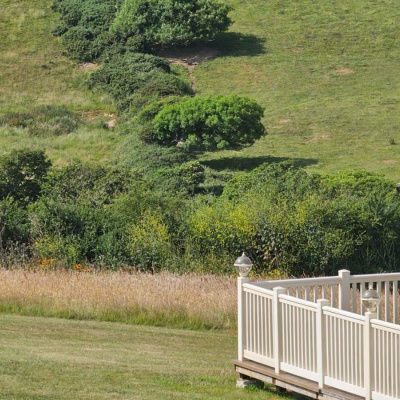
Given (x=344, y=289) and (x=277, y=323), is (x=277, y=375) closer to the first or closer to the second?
(x=277, y=323)

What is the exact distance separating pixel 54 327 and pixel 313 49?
57.8 metres

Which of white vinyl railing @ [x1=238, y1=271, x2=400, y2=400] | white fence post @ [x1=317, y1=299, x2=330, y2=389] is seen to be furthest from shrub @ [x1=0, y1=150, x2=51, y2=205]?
white fence post @ [x1=317, y1=299, x2=330, y2=389]

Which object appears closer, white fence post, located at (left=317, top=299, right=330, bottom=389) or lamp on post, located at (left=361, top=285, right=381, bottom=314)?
lamp on post, located at (left=361, top=285, right=381, bottom=314)

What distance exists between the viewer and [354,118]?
57500 millimetres

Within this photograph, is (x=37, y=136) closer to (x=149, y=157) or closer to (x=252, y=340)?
(x=149, y=157)

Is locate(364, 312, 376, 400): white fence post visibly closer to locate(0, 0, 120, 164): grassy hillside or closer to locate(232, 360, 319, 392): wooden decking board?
locate(232, 360, 319, 392): wooden decking board

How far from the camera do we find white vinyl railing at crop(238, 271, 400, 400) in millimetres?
9820

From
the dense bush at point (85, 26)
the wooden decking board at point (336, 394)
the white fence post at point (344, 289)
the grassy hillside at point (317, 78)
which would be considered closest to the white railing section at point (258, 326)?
the wooden decking board at point (336, 394)

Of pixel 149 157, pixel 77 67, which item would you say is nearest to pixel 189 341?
pixel 149 157

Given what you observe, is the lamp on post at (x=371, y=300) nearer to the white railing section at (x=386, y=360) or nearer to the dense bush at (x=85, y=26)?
the white railing section at (x=386, y=360)

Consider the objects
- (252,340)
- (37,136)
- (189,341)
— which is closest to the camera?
(252,340)

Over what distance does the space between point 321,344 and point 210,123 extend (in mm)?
40232

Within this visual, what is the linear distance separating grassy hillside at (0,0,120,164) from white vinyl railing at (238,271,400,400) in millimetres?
37645

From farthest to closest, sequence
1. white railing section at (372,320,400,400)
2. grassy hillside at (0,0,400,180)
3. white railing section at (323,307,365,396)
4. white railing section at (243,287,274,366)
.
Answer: grassy hillside at (0,0,400,180) < white railing section at (243,287,274,366) < white railing section at (323,307,365,396) < white railing section at (372,320,400,400)
